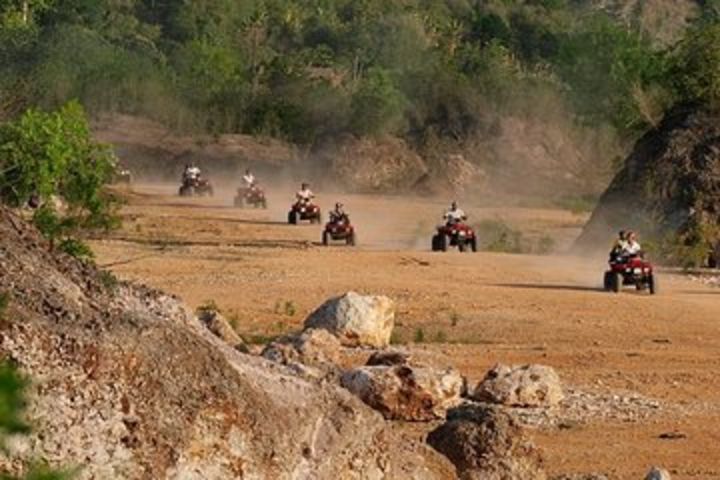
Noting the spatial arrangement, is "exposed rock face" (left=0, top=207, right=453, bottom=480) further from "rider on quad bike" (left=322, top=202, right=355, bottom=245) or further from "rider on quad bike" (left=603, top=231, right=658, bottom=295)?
"rider on quad bike" (left=322, top=202, right=355, bottom=245)

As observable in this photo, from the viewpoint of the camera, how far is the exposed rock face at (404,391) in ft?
50.1

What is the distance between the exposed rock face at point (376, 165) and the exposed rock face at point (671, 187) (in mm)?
27584

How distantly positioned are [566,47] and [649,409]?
249 feet

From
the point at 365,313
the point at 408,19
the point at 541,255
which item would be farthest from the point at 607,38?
the point at 365,313

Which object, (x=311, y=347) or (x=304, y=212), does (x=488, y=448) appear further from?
(x=304, y=212)

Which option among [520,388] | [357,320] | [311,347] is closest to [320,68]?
[357,320]

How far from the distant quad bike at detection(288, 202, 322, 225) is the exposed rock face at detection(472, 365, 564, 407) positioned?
29575 mm

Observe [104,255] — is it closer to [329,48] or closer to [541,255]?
[541,255]

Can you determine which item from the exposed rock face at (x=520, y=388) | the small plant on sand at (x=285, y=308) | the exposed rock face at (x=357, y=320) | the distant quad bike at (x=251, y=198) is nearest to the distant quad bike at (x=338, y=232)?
the small plant on sand at (x=285, y=308)

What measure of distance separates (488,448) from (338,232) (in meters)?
28.5

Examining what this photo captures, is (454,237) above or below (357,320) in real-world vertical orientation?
above

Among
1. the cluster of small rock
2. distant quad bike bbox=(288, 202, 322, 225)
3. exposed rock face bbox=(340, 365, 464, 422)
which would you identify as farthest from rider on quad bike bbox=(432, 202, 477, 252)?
exposed rock face bbox=(340, 365, 464, 422)

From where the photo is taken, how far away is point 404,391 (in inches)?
613

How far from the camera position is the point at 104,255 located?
1342 inches
